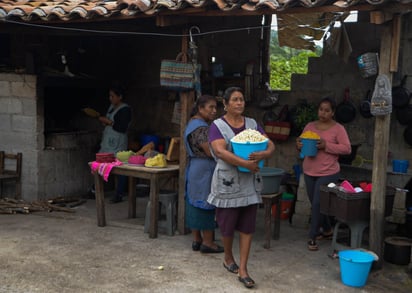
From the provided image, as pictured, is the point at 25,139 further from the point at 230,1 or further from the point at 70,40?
the point at 230,1

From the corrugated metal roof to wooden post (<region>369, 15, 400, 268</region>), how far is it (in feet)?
1.92

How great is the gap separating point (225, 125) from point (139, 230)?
2625 millimetres

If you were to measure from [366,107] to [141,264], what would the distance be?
13.6ft

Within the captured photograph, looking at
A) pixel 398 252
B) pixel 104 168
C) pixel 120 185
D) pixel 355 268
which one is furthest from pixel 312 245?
pixel 120 185

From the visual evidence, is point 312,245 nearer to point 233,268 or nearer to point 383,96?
point 233,268

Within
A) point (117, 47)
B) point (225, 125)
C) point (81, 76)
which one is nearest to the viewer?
point (225, 125)

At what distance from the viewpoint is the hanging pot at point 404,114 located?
24.3ft

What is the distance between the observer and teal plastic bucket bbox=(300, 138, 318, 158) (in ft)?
20.4

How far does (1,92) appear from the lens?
8625 millimetres

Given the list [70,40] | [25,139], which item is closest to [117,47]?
[70,40]

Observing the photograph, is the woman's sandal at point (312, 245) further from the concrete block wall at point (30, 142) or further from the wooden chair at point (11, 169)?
the wooden chair at point (11, 169)

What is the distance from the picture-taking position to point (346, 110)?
26.3 feet

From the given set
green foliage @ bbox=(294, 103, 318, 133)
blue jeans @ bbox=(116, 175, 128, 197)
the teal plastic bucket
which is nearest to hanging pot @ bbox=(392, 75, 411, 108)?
green foliage @ bbox=(294, 103, 318, 133)

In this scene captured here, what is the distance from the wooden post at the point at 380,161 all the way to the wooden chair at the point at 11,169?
5626mm
